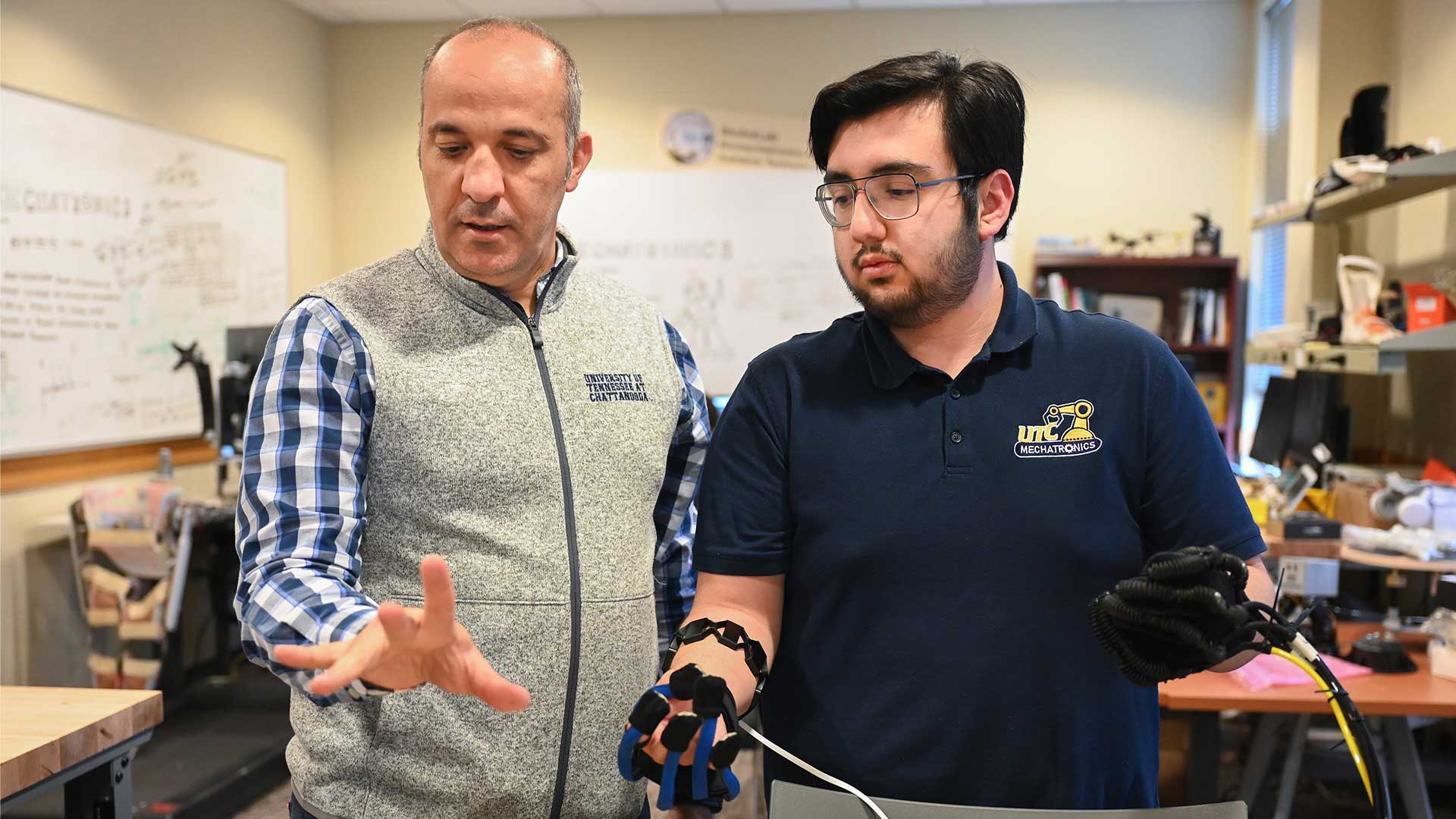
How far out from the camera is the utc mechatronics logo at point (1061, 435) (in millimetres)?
1253

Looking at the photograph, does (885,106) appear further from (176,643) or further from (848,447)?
(176,643)

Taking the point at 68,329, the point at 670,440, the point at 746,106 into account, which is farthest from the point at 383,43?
the point at 670,440

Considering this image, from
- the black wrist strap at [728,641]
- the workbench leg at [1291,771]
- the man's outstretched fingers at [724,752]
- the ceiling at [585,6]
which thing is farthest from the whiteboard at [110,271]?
the workbench leg at [1291,771]

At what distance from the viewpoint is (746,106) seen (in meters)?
6.07

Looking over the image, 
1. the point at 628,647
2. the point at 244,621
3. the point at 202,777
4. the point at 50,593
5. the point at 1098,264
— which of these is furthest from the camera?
the point at 1098,264

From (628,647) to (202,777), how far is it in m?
2.86

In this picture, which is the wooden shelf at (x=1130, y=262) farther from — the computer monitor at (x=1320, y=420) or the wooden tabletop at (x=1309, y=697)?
the wooden tabletop at (x=1309, y=697)

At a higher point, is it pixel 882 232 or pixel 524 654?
pixel 882 232

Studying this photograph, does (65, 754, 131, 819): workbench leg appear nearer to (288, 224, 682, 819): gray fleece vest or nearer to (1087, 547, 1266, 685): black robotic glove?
(288, 224, 682, 819): gray fleece vest

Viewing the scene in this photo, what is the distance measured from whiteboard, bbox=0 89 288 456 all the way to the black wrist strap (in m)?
3.62

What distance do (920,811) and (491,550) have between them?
1.80 feet

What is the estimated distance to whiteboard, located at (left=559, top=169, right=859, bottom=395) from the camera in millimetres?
6020

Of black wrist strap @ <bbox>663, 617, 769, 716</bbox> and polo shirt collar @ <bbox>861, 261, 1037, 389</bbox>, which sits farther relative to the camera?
polo shirt collar @ <bbox>861, 261, 1037, 389</bbox>

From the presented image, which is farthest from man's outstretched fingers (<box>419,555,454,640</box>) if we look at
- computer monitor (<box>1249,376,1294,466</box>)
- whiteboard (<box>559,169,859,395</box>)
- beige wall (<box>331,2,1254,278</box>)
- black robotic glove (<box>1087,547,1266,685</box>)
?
beige wall (<box>331,2,1254,278</box>)
